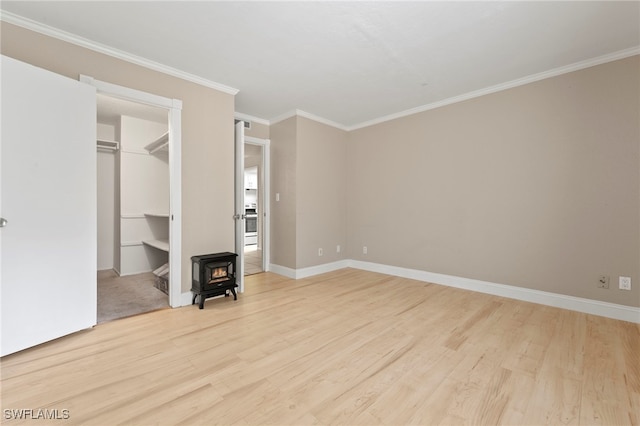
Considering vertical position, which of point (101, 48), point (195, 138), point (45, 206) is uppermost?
point (101, 48)

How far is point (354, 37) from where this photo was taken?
8.11ft

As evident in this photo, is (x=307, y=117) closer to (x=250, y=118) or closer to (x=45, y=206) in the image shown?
(x=250, y=118)

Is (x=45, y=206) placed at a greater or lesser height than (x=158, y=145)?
lesser

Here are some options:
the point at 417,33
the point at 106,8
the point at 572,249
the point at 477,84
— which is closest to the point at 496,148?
the point at 477,84

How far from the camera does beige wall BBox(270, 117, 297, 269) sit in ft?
14.5

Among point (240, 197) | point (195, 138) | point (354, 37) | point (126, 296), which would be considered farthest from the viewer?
point (240, 197)

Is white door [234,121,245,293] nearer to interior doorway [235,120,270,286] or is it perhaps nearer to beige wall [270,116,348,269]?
interior doorway [235,120,270,286]

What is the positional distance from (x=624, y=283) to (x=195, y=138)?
4.71 meters

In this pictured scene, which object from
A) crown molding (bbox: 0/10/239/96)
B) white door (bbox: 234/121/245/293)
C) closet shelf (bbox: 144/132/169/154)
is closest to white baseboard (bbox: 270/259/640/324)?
white door (bbox: 234/121/245/293)

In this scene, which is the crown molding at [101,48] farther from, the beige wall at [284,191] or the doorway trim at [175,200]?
the beige wall at [284,191]

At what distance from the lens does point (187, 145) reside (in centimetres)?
313

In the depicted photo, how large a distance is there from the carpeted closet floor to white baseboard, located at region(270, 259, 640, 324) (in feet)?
6.01

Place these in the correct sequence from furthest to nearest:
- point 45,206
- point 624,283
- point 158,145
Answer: point 158,145 < point 624,283 < point 45,206

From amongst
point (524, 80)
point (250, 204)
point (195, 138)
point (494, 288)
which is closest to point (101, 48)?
point (195, 138)
